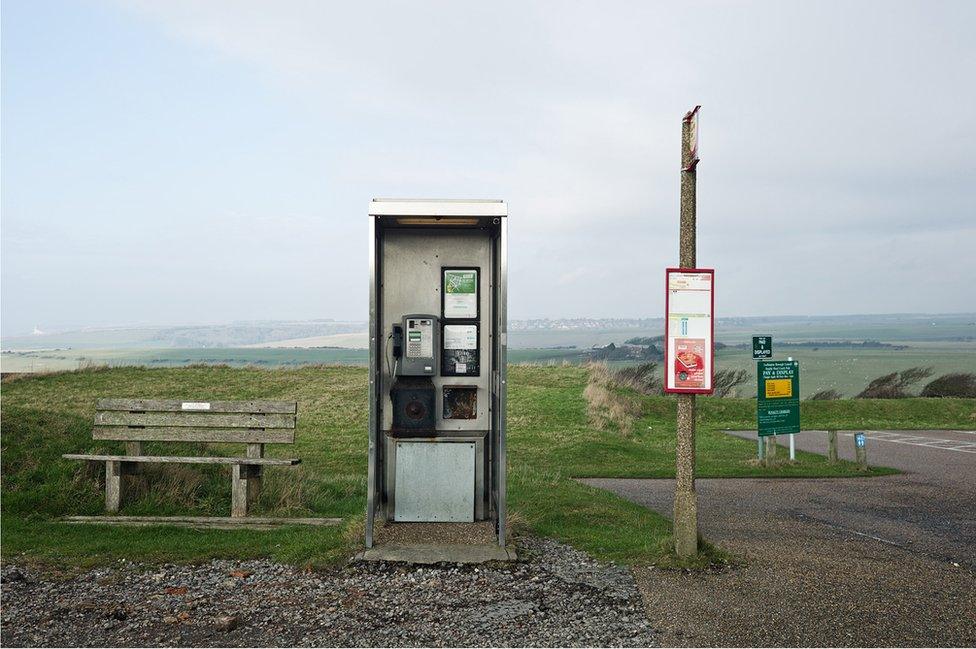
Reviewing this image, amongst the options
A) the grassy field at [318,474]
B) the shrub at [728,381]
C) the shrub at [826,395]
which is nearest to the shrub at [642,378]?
the shrub at [728,381]

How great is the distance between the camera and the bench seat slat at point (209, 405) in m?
9.09

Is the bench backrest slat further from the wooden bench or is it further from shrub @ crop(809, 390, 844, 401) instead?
shrub @ crop(809, 390, 844, 401)

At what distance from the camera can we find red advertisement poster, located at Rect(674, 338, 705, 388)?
6883mm

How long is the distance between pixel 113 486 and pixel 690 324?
6.05 metres

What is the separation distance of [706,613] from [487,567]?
1.87m

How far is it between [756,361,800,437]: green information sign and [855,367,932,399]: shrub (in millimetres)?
19545

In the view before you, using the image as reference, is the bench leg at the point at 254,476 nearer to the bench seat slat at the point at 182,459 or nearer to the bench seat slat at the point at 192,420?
the bench seat slat at the point at 182,459

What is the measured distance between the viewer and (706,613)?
221 inches

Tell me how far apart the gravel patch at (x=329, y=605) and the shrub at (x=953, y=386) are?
1231 inches

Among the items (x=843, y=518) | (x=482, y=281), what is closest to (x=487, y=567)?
(x=482, y=281)

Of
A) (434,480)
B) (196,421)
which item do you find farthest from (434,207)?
(196,421)

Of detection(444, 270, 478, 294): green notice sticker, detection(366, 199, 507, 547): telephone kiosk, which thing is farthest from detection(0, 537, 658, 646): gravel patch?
detection(444, 270, 478, 294): green notice sticker

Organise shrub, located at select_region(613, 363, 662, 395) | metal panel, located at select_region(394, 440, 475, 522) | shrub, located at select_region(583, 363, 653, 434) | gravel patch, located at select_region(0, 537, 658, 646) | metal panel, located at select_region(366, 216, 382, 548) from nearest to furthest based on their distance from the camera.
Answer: gravel patch, located at select_region(0, 537, 658, 646)
metal panel, located at select_region(366, 216, 382, 548)
metal panel, located at select_region(394, 440, 475, 522)
shrub, located at select_region(583, 363, 653, 434)
shrub, located at select_region(613, 363, 662, 395)

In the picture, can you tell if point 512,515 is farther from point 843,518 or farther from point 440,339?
point 843,518
